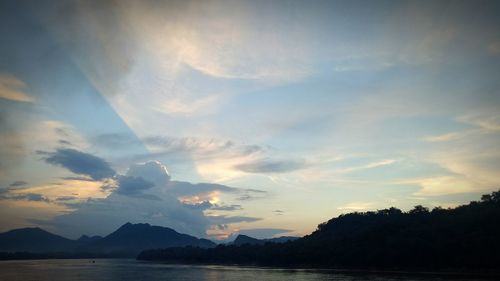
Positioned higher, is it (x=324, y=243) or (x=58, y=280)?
(x=324, y=243)

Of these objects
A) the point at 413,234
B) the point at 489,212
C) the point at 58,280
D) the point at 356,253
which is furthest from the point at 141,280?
the point at 489,212

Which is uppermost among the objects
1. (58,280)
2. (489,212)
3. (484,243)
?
(489,212)

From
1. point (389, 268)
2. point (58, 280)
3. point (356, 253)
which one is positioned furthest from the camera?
point (356, 253)

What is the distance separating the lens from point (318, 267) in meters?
168

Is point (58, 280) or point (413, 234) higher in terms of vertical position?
point (413, 234)

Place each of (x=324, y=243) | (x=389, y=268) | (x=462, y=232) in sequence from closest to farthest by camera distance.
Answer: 1. (x=462, y=232)
2. (x=389, y=268)
3. (x=324, y=243)

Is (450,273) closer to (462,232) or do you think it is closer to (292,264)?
(462,232)

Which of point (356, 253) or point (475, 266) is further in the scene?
point (356, 253)

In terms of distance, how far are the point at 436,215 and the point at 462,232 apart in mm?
44852

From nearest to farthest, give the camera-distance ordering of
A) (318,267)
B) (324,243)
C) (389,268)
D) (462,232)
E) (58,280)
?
(58,280) → (462,232) → (389,268) → (318,267) → (324,243)

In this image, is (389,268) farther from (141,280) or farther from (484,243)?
(141,280)

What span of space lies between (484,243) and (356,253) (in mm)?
47473

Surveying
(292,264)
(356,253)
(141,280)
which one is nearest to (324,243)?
(292,264)

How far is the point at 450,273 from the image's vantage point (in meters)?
118
